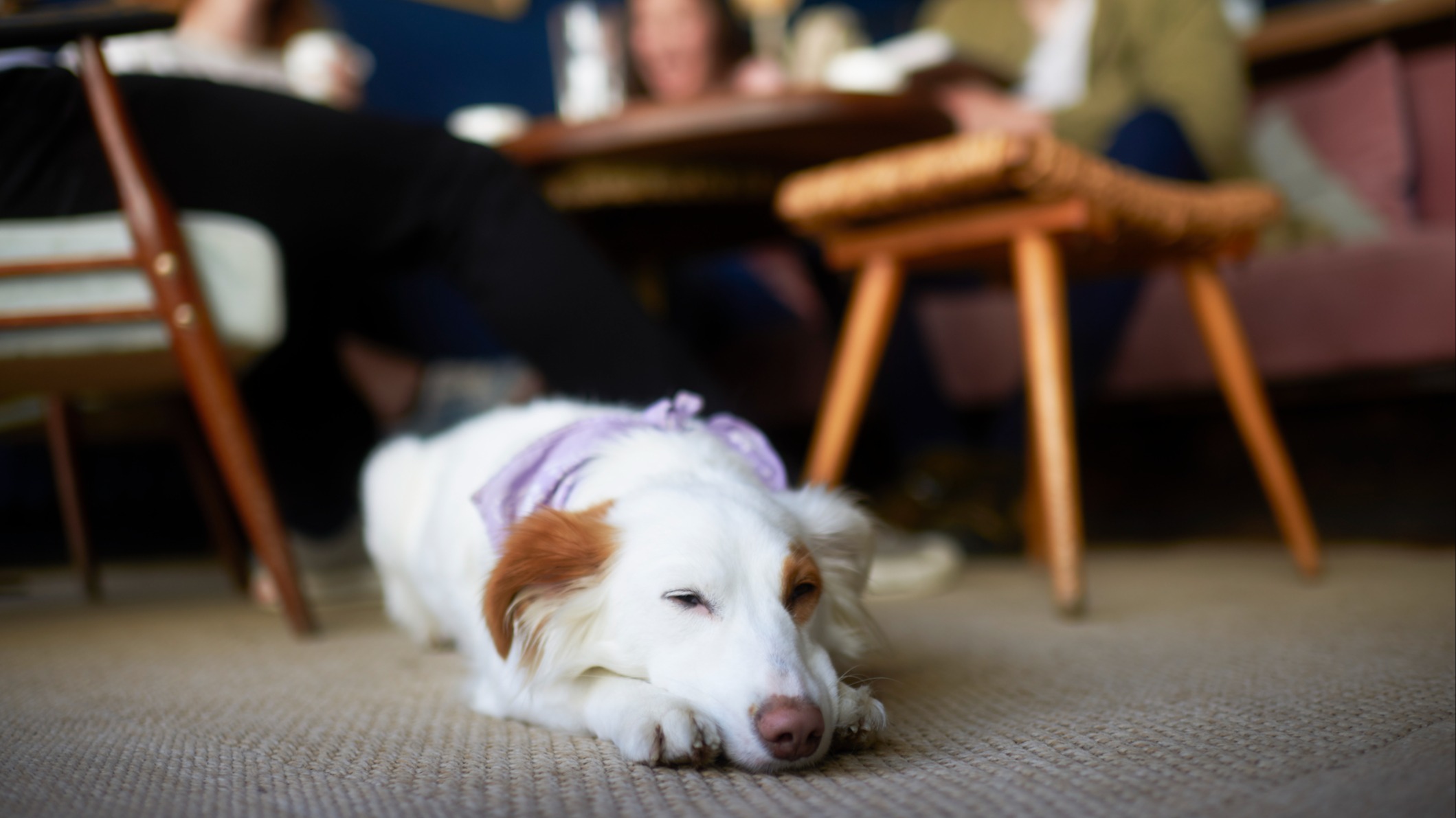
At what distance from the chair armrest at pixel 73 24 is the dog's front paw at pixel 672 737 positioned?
1.18m

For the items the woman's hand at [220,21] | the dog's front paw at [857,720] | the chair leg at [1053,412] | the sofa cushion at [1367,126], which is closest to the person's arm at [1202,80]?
the sofa cushion at [1367,126]

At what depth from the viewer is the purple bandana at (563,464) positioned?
1004 millimetres

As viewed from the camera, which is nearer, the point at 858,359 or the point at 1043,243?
the point at 1043,243

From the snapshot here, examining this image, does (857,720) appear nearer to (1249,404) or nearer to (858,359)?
(858,359)

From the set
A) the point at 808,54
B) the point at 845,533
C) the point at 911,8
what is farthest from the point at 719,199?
the point at 911,8

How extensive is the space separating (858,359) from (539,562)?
957 mm

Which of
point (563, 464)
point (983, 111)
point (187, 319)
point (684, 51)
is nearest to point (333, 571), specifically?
point (187, 319)

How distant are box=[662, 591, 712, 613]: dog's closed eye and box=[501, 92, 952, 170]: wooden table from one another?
3.77 feet

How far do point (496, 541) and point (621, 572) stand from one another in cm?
18

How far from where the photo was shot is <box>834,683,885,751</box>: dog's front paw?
814mm

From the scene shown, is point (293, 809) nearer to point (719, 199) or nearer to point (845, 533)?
point (845, 533)

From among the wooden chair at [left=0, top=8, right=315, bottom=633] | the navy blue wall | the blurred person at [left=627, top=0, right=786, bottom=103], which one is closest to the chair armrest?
the wooden chair at [left=0, top=8, right=315, bottom=633]

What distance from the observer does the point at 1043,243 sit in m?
1.48

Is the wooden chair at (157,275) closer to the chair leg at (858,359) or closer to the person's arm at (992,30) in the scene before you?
the chair leg at (858,359)
